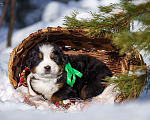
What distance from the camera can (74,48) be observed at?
162 inches

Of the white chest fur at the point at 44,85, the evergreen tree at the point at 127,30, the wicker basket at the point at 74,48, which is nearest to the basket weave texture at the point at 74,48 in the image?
the wicker basket at the point at 74,48

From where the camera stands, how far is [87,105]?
9.29 feet

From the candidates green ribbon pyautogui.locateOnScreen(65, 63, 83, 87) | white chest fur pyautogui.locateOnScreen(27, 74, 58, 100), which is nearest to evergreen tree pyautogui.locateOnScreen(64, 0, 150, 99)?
green ribbon pyautogui.locateOnScreen(65, 63, 83, 87)

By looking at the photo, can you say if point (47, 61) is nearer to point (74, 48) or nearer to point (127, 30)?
point (127, 30)

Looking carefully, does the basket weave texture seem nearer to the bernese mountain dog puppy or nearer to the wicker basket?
the wicker basket

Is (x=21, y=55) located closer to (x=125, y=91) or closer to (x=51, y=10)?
(x=125, y=91)

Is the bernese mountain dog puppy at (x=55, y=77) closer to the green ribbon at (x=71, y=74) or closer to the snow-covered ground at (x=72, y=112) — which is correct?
the green ribbon at (x=71, y=74)

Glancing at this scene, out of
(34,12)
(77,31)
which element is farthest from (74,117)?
(34,12)

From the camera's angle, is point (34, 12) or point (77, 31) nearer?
point (77, 31)

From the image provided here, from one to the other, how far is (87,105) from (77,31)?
980 mm

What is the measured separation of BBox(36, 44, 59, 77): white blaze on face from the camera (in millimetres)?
2797

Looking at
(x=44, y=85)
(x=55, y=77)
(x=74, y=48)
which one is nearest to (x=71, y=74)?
(x=55, y=77)

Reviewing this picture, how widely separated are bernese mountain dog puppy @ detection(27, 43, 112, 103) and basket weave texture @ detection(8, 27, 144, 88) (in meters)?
0.26

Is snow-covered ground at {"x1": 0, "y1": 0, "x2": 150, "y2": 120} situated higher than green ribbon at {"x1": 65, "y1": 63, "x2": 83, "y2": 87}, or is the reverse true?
green ribbon at {"x1": 65, "y1": 63, "x2": 83, "y2": 87}
